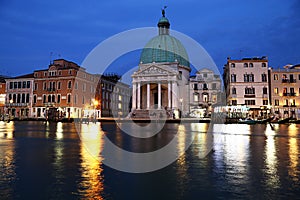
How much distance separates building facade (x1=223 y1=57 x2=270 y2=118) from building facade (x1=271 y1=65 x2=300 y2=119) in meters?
1.79

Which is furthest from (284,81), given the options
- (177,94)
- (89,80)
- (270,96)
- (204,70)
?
(89,80)

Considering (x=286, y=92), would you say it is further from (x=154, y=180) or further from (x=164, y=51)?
(x=154, y=180)

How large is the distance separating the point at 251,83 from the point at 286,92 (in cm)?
794

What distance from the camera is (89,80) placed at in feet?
217

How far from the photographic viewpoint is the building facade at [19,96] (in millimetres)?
64812

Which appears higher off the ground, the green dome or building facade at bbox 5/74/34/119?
the green dome

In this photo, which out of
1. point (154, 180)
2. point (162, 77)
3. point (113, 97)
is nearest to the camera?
point (154, 180)

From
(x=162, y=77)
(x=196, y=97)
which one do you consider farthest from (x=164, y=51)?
(x=196, y=97)

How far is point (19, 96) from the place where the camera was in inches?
2591

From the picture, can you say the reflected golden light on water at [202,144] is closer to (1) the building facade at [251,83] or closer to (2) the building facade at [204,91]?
(1) the building facade at [251,83]

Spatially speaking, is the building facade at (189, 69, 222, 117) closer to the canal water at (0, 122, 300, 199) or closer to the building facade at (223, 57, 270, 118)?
the building facade at (223, 57, 270, 118)

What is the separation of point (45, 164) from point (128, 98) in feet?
281

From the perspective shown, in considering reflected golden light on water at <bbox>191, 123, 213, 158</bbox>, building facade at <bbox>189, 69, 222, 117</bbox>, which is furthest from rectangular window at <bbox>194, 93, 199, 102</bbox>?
reflected golden light on water at <bbox>191, 123, 213, 158</bbox>

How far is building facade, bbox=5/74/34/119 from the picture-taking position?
6481 centimetres
